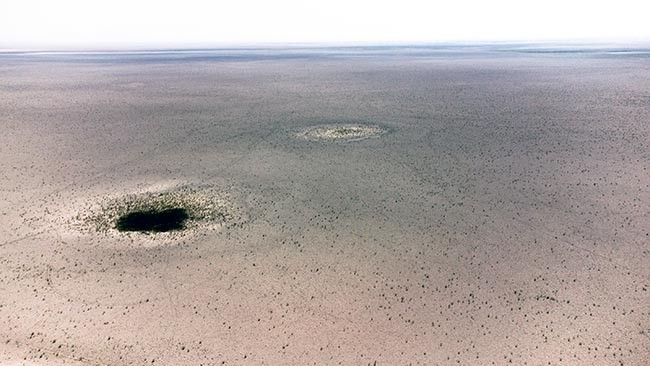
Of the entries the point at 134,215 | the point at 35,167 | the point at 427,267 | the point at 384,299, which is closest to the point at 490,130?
the point at 427,267

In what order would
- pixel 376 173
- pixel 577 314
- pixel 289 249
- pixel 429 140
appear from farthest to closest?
1. pixel 429 140
2. pixel 376 173
3. pixel 289 249
4. pixel 577 314

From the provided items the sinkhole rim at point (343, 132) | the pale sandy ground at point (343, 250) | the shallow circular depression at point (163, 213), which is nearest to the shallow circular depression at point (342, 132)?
the sinkhole rim at point (343, 132)

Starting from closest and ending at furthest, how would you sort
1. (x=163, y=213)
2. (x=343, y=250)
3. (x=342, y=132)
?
(x=343, y=250)
(x=163, y=213)
(x=342, y=132)

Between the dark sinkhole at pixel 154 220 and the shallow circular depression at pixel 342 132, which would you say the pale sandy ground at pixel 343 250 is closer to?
the dark sinkhole at pixel 154 220

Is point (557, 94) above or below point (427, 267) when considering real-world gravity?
above

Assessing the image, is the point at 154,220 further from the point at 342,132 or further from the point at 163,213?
the point at 342,132

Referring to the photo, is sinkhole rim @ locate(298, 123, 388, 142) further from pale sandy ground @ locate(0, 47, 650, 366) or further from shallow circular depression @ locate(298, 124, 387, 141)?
pale sandy ground @ locate(0, 47, 650, 366)

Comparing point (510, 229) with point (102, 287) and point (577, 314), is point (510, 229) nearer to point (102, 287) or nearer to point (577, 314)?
point (577, 314)

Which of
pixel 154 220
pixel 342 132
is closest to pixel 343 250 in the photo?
pixel 154 220
